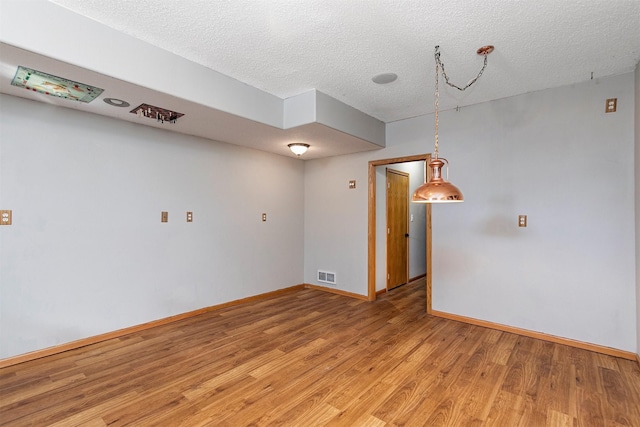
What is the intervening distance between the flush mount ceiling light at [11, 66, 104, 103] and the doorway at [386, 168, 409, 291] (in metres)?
4.10

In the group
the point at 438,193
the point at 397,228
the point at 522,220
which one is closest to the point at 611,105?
the point at 522,220

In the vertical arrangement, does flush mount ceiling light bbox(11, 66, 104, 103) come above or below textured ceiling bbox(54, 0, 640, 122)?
below

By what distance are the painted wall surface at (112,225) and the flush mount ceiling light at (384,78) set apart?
2.34 meters

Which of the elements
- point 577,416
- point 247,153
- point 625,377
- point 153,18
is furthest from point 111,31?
point 625,377

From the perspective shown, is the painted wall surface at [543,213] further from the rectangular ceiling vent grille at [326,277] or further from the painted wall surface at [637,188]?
the rectangular ceiling vent grille at [326,277]

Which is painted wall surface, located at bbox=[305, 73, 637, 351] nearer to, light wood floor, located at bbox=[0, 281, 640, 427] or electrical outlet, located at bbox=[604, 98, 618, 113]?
electrical outlet, located at bbox=[604, 98, 618, 113]

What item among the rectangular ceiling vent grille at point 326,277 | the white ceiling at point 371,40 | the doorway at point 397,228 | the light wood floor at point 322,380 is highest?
the white ceiling at point 371,40

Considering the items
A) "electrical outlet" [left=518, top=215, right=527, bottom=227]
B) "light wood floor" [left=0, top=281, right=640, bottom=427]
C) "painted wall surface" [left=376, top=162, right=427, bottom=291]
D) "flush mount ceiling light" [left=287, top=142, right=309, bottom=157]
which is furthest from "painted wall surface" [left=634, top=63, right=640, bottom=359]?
"flush mount ceiling light" [left=287, top=142, right=309, bottom=157]

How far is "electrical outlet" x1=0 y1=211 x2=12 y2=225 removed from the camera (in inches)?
101

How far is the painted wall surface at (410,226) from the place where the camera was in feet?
16.1

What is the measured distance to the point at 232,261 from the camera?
4.37 meters

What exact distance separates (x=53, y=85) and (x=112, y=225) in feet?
4.71

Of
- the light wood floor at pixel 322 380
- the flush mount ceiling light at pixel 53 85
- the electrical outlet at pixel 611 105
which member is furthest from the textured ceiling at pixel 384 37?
the light wood floor at pixel 322 380

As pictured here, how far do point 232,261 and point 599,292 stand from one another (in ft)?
14.2
